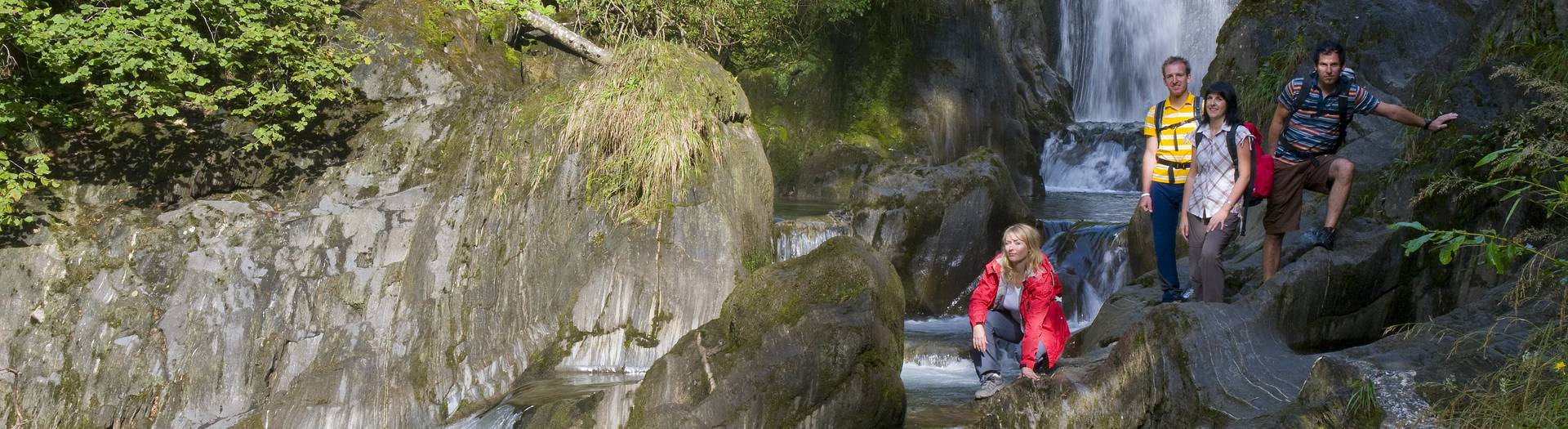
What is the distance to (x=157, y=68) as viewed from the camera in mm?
7855

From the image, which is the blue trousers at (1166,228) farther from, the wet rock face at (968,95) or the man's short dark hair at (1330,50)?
the wet rock face at (968,95)

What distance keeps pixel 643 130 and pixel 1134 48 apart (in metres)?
15.9

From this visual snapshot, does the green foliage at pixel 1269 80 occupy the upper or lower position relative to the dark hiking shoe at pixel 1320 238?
upper

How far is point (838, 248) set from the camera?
265 inches

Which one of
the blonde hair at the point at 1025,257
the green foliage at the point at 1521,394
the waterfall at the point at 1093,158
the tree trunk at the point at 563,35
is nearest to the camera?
the green foliage at the point at 1521,394

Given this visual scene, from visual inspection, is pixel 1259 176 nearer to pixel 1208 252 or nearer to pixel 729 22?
pixel 1208 252

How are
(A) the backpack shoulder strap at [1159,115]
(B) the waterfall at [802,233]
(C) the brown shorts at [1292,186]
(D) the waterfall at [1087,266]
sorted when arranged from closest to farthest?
1. (C) the brown shorts at [1292,186]
2. (A) the backpack shoulder strap at [1159,115]
3. (B) the waterfall at [802,233]
4. (D) the waterfall at [1087,266]

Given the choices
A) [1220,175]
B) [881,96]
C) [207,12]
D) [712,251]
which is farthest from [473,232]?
[881,96]

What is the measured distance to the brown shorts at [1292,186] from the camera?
18.2ft

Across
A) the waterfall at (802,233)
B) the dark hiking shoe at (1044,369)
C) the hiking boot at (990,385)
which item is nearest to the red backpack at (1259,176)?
the dark hiking shoe at (1044,369)

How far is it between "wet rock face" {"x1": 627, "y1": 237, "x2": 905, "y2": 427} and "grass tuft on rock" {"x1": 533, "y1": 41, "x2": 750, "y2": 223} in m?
1.51

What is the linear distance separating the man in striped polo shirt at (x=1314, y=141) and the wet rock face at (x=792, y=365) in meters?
2.20

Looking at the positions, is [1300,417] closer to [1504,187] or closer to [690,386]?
[1504,187]

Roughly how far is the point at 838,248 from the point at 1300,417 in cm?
336
